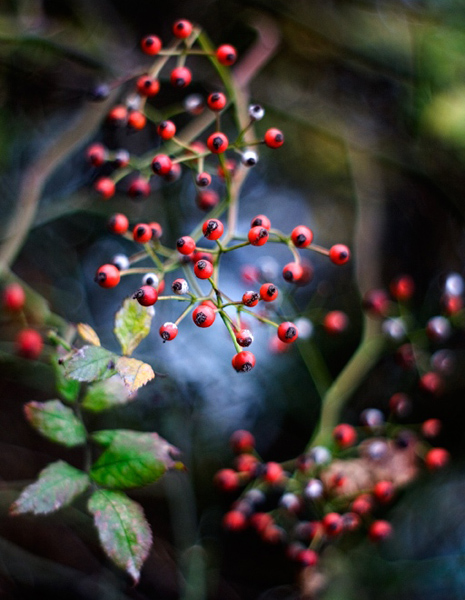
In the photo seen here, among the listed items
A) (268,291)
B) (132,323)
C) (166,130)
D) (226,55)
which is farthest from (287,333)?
(226,55)

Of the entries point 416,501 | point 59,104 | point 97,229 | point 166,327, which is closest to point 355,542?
point 416,501

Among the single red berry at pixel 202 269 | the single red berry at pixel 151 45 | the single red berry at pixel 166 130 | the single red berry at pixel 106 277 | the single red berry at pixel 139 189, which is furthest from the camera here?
the single red berry at pixel 139 189

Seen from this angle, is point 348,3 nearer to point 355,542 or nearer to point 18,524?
point 355,542

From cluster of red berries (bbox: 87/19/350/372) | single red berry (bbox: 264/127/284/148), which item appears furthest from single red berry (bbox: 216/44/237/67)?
single red berry (bbox: 264/127/284/148)

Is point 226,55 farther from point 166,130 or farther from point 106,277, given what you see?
point 106,277

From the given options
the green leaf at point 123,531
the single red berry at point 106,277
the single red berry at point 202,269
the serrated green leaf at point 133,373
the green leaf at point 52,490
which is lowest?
the green leaf at point 52,490

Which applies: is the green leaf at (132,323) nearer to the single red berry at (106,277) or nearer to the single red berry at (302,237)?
the single red berry at (106,277)

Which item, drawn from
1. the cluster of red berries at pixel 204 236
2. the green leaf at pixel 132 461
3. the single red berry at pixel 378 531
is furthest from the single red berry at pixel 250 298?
the single red berry at pixel 378 531
